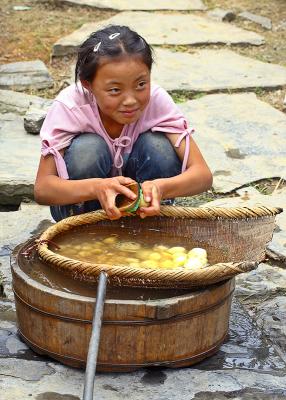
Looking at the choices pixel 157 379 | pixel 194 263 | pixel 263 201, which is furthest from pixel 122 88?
pixel 263 201

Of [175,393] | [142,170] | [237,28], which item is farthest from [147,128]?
[237,28]

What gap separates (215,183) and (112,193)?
167cm

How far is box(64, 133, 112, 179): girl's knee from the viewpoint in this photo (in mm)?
3088

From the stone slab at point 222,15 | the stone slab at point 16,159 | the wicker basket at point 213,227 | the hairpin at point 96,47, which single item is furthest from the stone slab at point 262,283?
the stone slab at point 222,15

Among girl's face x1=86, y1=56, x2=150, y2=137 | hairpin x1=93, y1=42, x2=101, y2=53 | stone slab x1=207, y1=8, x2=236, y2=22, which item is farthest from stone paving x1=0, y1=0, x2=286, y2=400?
hairpin x1=93, y1=42, x2=101, y2=53

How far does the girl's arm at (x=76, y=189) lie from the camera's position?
2.73 meters

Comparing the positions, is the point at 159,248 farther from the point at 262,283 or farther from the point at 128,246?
the point at 262,283

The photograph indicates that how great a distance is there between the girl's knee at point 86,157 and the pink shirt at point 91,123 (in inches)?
1.2

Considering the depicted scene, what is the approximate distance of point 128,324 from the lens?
244 cm

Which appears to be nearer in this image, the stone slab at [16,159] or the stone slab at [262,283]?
the stone slab at [262,283]

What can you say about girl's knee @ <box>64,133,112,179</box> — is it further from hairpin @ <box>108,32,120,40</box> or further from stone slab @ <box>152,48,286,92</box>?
stone slab @ <box>152,48,286,92</box>

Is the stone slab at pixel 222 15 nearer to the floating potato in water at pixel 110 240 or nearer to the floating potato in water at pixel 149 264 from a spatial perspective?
the floating potato in water at pixel 110 240

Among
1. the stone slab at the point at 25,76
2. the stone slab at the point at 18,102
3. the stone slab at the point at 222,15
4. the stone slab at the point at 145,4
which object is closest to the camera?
the stone slab at the point at 18,102

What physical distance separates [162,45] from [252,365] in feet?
14.9
